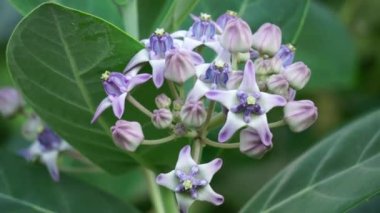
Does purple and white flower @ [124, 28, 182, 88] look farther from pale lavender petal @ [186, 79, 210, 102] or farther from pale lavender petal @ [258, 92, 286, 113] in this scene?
pale lavender petal @ [258, 92, 286, 113]

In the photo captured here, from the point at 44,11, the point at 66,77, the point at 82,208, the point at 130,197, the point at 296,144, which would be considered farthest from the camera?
the point at 296,144

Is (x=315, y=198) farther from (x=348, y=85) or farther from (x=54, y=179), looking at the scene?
(x=348, y=85)

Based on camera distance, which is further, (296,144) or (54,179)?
(296,144)

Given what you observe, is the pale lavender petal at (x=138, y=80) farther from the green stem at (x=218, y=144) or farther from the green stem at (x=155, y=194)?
the green stem at (x=155, y=194)

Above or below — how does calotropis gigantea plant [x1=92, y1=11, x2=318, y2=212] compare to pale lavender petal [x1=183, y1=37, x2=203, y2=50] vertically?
below

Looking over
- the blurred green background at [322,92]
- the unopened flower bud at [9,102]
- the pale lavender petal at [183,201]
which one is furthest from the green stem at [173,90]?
Result: the blurred green background at [322,92]

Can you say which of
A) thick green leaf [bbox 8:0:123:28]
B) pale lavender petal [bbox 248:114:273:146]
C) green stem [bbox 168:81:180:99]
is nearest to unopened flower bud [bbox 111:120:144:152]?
green stem [bbox 168:81:180:99]

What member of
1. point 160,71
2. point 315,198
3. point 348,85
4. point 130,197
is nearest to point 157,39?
point 160,71
